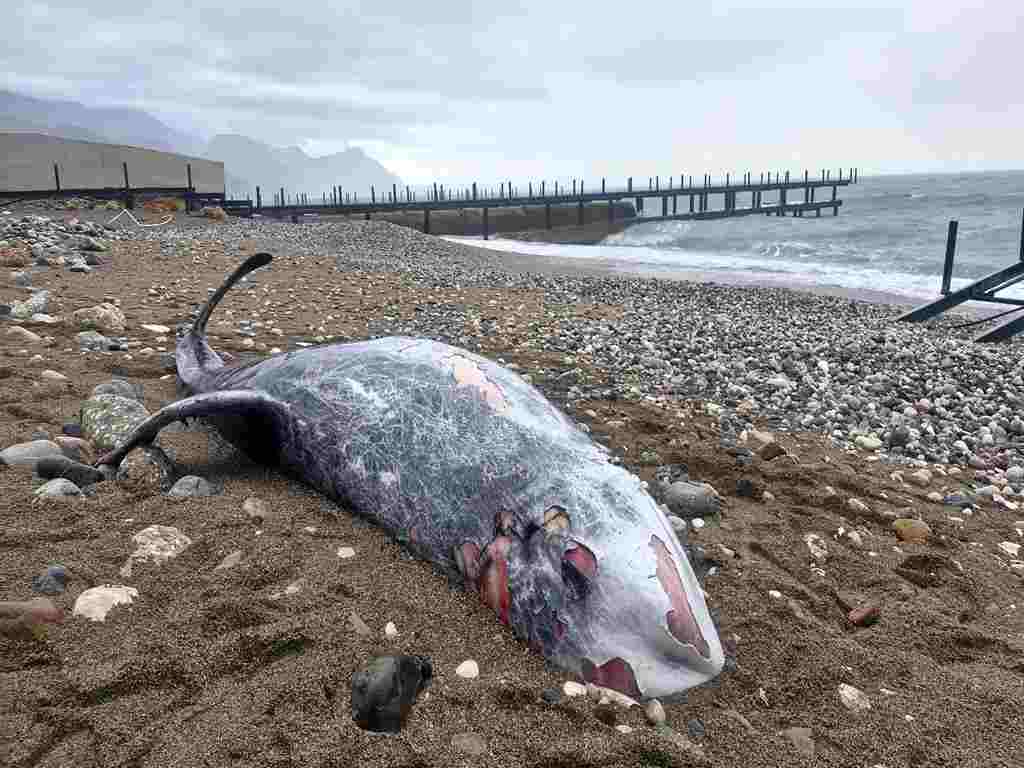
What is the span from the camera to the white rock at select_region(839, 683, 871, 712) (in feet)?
8.40

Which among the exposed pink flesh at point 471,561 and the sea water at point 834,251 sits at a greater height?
the sea water at point 834,251

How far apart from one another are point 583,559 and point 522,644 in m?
0.44

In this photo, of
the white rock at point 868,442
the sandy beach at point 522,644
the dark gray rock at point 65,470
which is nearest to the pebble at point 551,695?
the sandy beach at point 522,644

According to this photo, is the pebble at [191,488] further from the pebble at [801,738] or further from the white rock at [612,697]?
the pebble at [801,738]

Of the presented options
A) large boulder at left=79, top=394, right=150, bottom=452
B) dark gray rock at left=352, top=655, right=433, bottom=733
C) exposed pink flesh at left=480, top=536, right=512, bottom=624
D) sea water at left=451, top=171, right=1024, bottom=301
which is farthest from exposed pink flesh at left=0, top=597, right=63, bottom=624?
sea water at left=451, top=171, right=1024, bottom=301

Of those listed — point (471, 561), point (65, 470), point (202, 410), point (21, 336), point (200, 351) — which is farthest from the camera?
point (21, 336)

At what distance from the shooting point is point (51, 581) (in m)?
2.65

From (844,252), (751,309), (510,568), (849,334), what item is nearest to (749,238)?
(844,252)

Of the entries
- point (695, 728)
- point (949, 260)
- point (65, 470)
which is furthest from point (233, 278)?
point (949, 260)

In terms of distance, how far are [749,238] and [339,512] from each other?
38.3m

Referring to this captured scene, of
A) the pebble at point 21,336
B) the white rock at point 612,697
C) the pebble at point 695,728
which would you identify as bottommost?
the pebble at point 695,728

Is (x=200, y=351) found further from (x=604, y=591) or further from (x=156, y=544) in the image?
(x=604, y=591)

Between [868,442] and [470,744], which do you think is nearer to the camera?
[470,744]

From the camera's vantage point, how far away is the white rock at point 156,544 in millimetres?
2902
